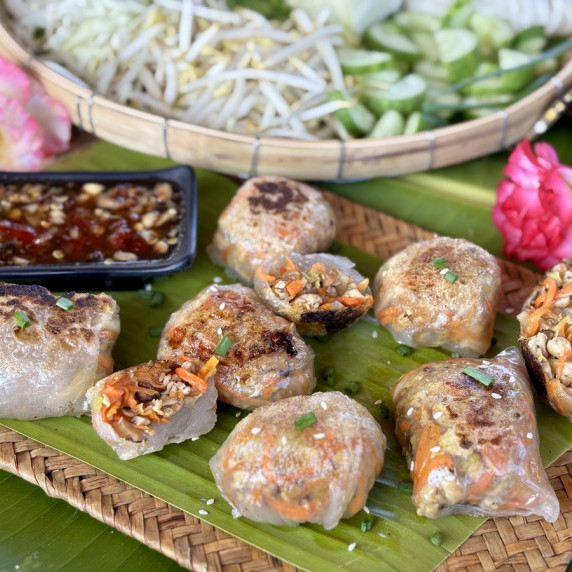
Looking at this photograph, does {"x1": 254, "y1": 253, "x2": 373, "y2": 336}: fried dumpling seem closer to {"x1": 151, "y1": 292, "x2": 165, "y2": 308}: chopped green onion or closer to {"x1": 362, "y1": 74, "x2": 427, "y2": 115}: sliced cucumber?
{"x1": 151, "y1": 292, "x2": 165, "y2": 308}: chopped green onion

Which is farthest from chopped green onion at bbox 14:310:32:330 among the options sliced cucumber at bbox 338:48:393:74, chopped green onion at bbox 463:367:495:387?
sliced cucumber at bbox 338:48:393:74

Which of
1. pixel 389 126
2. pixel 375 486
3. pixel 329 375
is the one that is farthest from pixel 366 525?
pixel 389 126

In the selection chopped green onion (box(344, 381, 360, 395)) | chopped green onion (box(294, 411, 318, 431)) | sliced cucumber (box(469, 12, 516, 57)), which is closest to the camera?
chopped green onion (box(294, 411, 318, 431))

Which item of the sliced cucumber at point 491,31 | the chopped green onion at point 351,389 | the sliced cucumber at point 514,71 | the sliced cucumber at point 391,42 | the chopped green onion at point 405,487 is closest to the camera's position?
the chopped green onion at point 405,487

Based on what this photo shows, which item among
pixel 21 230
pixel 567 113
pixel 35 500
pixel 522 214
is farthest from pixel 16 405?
pixel 567 113

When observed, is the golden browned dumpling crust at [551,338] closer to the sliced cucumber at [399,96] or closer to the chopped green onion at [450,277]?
the chopped green onion at [450,277]

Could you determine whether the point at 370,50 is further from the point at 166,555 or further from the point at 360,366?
the point at 166,555

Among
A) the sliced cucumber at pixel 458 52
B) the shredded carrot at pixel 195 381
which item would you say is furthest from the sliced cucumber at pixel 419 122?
the shredded carrot at pixel 195 381
